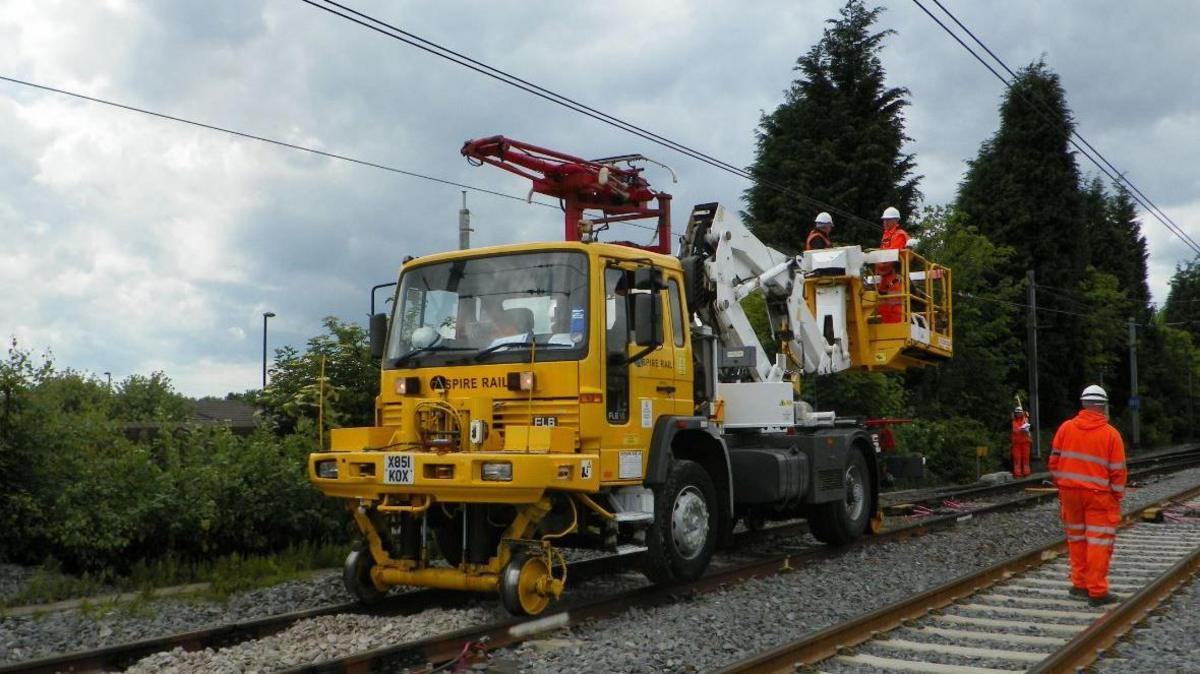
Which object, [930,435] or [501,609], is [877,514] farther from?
[930,435]

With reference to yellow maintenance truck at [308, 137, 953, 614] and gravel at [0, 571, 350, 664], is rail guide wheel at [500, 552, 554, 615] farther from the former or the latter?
gravel at [0, 571, 350, 664]

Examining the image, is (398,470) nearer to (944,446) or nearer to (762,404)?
(762,404)

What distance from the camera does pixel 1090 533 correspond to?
26.5 feet

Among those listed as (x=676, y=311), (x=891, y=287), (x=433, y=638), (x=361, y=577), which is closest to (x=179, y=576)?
(x=361, y=577)

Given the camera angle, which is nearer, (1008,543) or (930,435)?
(1008,543)

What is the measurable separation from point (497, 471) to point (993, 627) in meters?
3.51

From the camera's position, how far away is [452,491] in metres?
7.21

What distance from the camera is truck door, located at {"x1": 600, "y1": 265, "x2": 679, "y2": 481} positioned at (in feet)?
25.1

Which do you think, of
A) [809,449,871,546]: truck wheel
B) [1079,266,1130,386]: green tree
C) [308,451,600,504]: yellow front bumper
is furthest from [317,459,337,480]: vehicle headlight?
[1079,266,1130,386]: green tree

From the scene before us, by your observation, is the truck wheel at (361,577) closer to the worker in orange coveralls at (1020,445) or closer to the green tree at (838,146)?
the worker in orange coveralls at (1020,445)

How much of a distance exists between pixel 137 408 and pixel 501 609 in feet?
41.9

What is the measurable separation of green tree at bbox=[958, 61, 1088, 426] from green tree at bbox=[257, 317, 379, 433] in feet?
113

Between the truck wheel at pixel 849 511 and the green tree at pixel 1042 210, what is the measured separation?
33.0 m

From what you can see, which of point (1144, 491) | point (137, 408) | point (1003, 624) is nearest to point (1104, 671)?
point (1003, 624)
